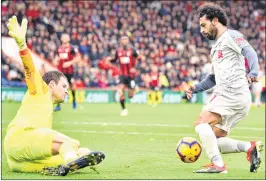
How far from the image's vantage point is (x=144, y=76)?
36.8 metres

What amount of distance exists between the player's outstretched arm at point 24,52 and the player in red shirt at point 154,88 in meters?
27.1

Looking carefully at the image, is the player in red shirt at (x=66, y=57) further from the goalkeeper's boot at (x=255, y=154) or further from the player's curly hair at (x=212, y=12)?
the goalkeeper's boot at (x=255, y=154)

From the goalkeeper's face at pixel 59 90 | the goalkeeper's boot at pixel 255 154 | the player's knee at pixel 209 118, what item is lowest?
the goalkeeper's boot at pixel 255 154

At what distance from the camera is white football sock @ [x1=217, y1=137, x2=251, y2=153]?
9727mm

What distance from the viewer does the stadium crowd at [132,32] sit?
35.6 meters

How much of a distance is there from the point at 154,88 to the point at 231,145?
26.4 m

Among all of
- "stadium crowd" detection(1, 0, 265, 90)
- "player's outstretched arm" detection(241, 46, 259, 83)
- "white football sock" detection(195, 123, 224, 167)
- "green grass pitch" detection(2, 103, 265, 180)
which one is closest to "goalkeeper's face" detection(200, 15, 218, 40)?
"player's outstretched arm" detection(241, 46, 259, 83)

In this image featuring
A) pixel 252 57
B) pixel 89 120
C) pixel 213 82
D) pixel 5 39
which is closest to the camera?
pixel 252 57

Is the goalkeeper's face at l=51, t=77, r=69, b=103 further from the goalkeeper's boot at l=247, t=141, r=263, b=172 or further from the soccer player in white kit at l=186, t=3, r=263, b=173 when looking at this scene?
the goalkeeper's boot at l=247, t=141, r=263, b=172

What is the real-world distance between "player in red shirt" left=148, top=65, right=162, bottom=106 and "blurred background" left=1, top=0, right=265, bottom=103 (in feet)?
1.23

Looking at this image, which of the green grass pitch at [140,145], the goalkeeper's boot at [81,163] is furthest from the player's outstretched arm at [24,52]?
the green grass pitch at [140,145]

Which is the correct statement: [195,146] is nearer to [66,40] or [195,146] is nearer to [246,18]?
[66,40]

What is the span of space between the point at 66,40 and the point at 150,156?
1307 centimetres

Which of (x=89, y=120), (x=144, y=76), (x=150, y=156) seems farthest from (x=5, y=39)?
(x=150, y=156)
